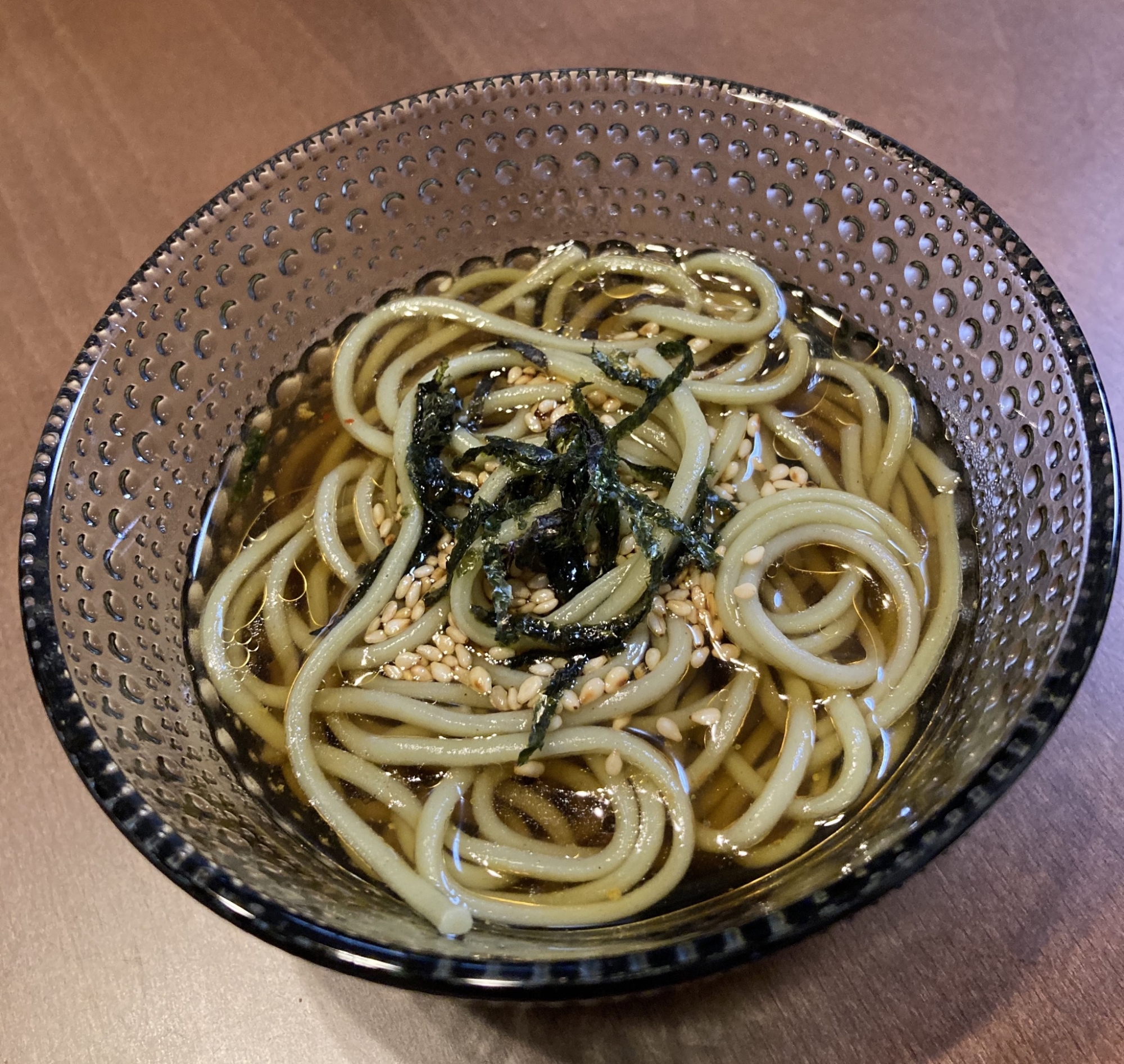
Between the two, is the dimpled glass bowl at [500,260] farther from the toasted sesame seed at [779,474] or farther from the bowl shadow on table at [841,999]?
the toasted sesame seed at [779,474]

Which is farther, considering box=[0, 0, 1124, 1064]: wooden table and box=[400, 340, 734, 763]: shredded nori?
box=[400, 340, 734, 763]: shredded nori

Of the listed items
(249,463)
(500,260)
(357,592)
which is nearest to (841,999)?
(357,592)

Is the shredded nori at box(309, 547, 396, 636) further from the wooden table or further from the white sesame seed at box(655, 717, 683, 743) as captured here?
the wooden table

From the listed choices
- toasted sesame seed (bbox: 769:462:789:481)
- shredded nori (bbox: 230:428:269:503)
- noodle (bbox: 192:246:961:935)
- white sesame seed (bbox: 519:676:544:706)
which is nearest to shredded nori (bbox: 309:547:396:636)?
noodle (bbox: 192:246:961:935)

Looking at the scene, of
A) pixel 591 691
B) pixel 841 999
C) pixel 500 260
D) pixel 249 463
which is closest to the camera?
pixel 841 999

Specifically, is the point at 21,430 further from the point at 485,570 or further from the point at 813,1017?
the point at 813,1017

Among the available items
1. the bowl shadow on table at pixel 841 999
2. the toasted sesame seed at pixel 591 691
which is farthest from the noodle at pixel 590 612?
the bowl shadow on table at pixel 841 999

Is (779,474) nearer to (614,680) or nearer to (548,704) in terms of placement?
(614,680)
